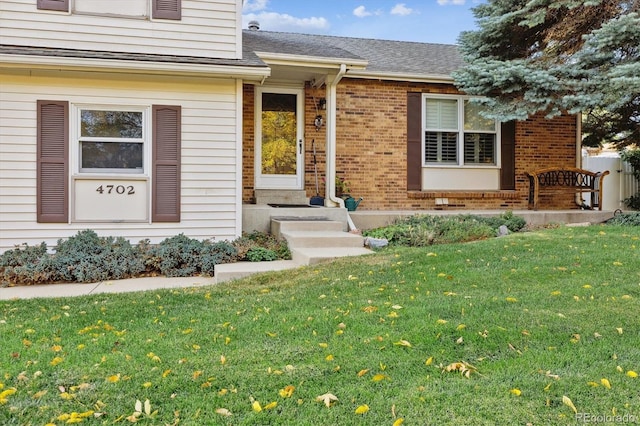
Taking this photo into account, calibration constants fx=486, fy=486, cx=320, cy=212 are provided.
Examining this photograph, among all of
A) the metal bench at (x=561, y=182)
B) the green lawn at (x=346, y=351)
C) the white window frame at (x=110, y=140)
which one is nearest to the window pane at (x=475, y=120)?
the metal bench at (x=561, y=182)

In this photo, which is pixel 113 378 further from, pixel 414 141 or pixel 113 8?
pixel 414 141

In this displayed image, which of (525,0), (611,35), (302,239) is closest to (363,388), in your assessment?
(302,239)

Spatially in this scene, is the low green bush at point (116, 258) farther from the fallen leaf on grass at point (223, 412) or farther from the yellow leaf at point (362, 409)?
the yellow leaf at point (362, 409)

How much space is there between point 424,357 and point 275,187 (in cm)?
693

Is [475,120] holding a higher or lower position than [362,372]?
higher

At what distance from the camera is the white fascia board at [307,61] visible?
8086 millimetres

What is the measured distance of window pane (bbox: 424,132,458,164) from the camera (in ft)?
33.8

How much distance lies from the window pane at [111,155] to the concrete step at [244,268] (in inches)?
88.7

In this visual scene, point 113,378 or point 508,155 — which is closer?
point 113,378

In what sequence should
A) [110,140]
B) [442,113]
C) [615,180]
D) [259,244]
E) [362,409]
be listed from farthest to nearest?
[615,180]
[442,113]
[259,244]
[110,140]
[362,409]

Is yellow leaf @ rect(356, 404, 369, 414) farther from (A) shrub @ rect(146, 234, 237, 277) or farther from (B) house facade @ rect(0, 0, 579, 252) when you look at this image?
(B) house facade @ rect(0, 0, 579, 252)

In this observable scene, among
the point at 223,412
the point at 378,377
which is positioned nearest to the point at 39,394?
the point at 223,412

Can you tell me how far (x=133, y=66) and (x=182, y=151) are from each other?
1.38 metres

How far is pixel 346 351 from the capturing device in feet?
10.4
